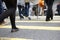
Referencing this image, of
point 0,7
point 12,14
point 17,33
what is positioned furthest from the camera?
point 0,7

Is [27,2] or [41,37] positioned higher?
[27,2]

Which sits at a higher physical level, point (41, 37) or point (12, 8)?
point (12, 8)

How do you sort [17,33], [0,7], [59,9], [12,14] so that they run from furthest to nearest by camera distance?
1. [59,9]
2. [0,7]
3. [17,33]
4. [12,14]

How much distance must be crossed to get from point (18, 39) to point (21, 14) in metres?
7.30

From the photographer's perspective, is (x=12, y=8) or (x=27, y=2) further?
(x=27, y=2)

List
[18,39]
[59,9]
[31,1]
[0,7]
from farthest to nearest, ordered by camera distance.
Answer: [59,9] → [31,1] → [0,7] → [18,39]

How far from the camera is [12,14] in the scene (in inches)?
249

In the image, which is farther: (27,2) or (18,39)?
(27,2)

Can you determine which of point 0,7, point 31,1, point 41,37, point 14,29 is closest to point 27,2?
point 31,1

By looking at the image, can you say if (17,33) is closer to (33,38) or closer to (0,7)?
(33,38)

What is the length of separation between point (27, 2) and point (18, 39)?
6.72m

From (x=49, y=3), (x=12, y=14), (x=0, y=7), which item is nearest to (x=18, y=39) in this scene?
(x=12, y=14)

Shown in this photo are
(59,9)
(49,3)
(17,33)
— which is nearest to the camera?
(17,33)

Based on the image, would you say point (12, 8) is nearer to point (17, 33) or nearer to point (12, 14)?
point (12, 14)
